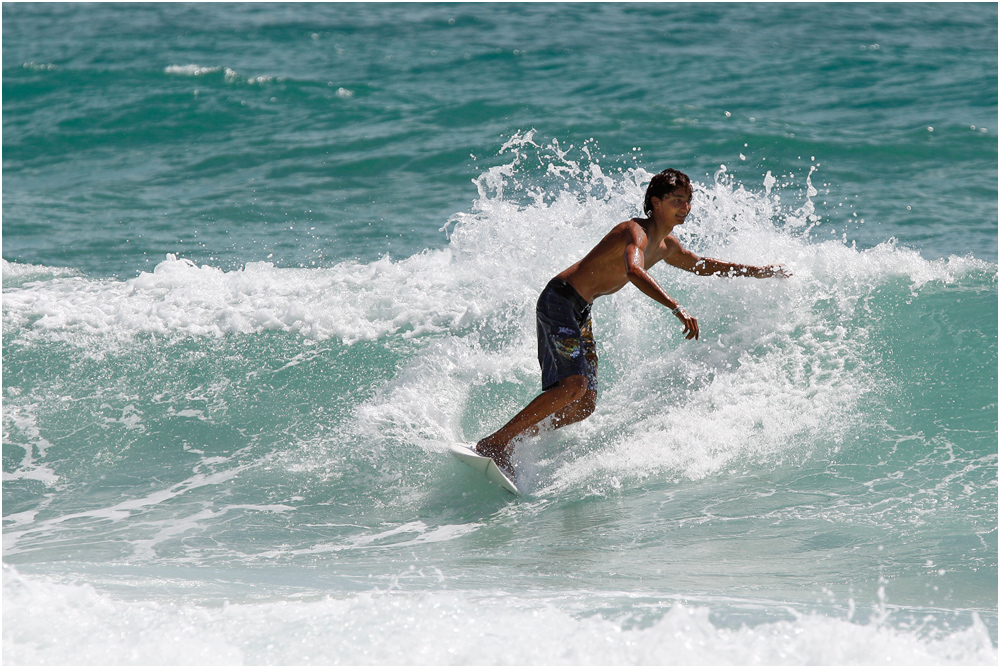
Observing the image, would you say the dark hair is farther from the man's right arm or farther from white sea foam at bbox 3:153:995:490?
white sea foam at bbox 3:153:995:490

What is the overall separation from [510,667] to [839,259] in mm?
5006

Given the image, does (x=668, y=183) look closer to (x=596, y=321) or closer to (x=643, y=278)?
(x=643, y=278)

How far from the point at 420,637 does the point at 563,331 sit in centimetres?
222

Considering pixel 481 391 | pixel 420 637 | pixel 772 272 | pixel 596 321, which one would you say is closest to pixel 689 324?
pixel 772 272

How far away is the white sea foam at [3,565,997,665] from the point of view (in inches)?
122

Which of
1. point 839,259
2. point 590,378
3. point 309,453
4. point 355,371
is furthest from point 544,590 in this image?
point 839,259

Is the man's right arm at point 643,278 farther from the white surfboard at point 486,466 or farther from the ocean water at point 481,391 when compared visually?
the white surfboard at point 486,466

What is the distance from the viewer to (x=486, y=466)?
16.8 feet

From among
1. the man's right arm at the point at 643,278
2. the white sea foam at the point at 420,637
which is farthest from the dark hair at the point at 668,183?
the white sea foam at the point at 420,637

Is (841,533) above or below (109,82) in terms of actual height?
below

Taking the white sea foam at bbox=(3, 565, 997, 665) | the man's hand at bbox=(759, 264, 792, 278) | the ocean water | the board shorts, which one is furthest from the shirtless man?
the white sea foam at bbox=(3, 565, 997, 665)

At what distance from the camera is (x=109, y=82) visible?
1600 cm

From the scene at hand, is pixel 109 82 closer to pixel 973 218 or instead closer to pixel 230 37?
pixel 230 37

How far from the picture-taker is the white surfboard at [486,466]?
5.09m
